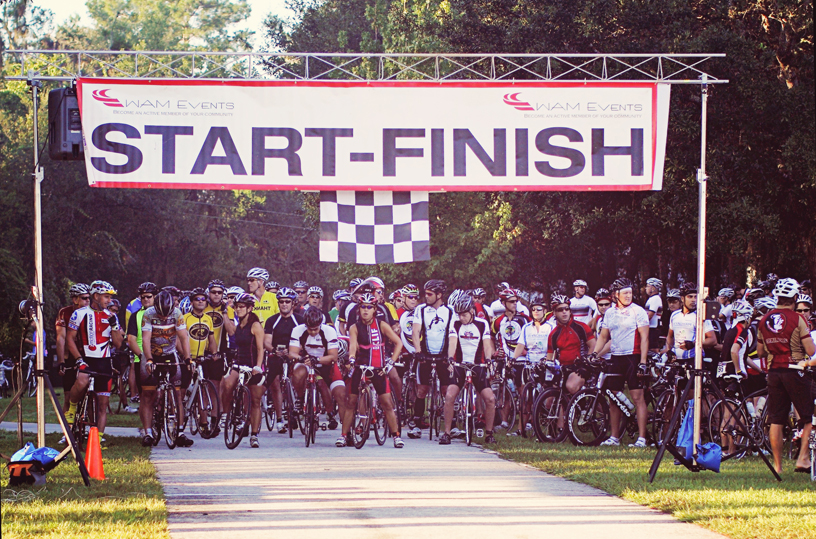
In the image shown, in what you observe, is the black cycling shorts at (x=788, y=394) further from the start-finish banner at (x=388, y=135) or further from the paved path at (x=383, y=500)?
the start-finish banner at (x=388, y=135)

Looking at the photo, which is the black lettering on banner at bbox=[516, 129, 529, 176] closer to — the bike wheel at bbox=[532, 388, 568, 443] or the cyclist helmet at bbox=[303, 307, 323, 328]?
the bike wheel at bbox=[532, 388, 568, 443]

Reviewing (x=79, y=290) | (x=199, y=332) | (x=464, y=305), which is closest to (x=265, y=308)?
(x=199, y=332)

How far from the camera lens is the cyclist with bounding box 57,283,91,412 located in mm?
13570

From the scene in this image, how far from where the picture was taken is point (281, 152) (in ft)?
44.6

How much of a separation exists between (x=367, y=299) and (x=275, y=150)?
7.35ft

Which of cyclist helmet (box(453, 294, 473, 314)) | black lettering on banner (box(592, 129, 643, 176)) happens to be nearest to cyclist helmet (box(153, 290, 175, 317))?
cyclist helmet (box(453, 294, 473, 314))

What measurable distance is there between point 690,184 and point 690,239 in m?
3.26

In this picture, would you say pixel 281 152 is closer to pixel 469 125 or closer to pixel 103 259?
pixel 469 125

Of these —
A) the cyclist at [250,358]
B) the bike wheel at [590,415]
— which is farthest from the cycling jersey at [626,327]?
the cyclist at [250,358]

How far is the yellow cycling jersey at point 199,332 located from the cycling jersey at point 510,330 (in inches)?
183

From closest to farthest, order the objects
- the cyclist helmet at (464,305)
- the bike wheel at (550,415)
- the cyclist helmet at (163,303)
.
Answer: the cyclist helmet at (163,303)
the bike wheel at (550,415)
the cyclist helmet at (464,305)

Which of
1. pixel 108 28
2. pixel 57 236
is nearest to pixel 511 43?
pixel 57 236

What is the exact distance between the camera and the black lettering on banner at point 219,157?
44.2 ft

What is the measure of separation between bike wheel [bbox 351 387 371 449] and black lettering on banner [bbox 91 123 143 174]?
12.8 feet
